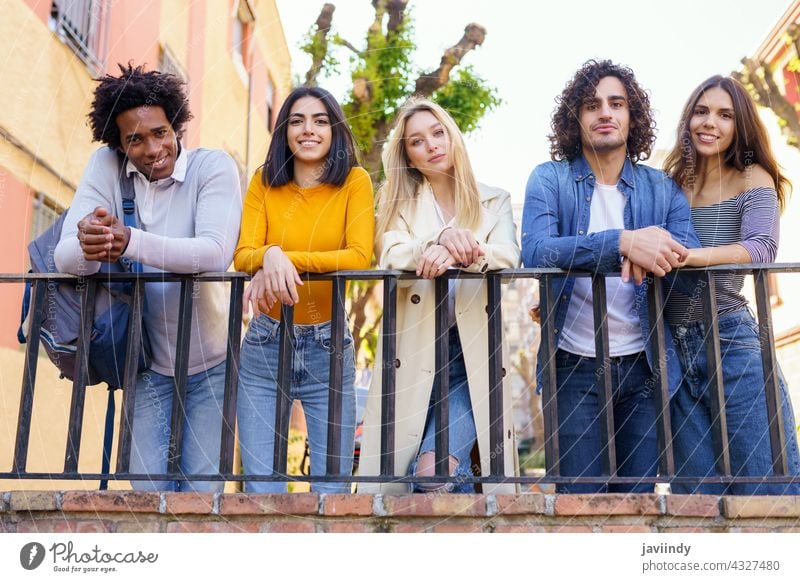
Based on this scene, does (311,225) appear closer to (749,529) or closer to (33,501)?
(33,501)

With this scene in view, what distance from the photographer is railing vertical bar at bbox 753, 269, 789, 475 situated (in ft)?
8.89

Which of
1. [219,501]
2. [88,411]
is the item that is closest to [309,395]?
Result: [219,501]

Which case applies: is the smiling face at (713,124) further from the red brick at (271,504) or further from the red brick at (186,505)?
the red brick at (186,505)

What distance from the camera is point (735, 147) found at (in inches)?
122

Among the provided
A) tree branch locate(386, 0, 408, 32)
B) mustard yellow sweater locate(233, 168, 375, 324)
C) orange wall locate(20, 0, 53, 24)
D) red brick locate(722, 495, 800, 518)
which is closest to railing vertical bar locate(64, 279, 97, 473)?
mustard yellow sweater locate(233, 168, 375, 324)

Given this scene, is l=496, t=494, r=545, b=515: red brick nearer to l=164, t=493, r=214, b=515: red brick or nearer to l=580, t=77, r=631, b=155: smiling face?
l=164, t=493, r=214, b=515: red brick

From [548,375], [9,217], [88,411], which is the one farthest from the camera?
[88,411]

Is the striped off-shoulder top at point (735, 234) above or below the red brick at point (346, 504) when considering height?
above

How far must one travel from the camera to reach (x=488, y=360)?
2830 millimetres

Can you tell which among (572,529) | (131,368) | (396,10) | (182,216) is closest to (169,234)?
(182,216)

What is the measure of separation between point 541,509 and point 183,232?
1.55 m

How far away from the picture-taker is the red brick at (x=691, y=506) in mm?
2617

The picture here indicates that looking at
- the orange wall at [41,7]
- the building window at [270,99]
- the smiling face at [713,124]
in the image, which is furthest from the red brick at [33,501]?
the building window at [270,99]
